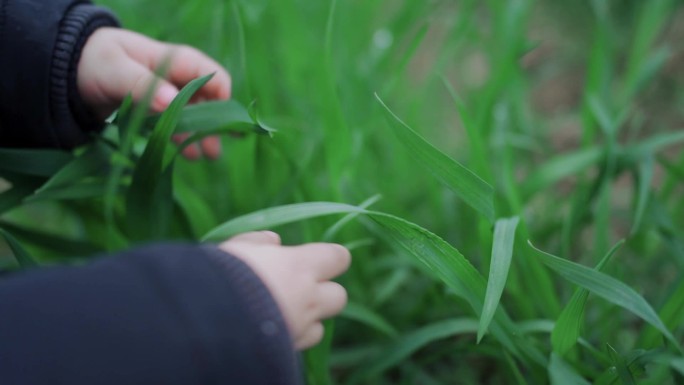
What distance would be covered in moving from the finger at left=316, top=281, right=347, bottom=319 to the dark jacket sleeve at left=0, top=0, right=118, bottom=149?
412mm

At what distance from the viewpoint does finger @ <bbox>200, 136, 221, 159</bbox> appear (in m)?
0.95

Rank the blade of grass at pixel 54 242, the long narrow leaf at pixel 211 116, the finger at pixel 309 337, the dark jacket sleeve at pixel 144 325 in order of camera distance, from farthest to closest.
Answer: the blade of grass at pixel 54 242, the long narrow leaf at pixel 211 116, the finger at pixel 309 337, the dark jacket sleeve at pixel 144 325

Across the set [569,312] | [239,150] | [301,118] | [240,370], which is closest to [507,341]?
[569,312]

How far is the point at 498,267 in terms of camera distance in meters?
0.68

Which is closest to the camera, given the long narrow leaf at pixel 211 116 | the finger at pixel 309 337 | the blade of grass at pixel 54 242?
the finger at pixel 309 337

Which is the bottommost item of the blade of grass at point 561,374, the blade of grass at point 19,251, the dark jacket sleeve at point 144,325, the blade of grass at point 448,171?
the blade of grass at point 561,374

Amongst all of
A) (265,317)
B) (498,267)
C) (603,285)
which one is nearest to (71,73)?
(265,317)

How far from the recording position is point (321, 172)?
1195 mm

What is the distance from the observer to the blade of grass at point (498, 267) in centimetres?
65

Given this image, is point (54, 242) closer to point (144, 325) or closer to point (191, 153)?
point (191, 153)

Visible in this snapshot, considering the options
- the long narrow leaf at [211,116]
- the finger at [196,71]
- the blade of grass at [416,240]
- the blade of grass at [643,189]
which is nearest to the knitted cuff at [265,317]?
the blade of grass at [416,240]

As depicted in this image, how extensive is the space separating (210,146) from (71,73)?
21cm

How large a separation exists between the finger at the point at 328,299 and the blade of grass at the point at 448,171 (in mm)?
172

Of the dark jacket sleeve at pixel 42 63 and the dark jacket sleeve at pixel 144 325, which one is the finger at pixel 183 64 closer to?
the dark jacket sleeve at pixel 42 63
